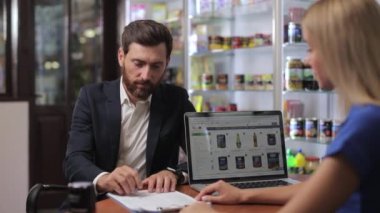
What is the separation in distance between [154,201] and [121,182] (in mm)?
141

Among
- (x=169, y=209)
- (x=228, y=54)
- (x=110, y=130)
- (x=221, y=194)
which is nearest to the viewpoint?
(x=169, y=209)

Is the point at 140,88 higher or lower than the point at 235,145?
higher

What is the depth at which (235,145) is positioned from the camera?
176 cm

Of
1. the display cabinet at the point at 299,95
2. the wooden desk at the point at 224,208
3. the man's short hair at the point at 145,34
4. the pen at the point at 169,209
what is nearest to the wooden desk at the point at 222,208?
the wooden desk at the point at 224,208

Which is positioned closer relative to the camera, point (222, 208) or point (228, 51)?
point (222, 208)

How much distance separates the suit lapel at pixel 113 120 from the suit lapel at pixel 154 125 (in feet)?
0.41

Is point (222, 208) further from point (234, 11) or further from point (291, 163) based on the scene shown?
point (234, 11)

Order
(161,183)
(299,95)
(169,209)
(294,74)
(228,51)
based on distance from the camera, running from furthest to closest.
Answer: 1. (228,51)
2. (299,95)
3. (294,74)
4. (161,183)
5. (169,209)

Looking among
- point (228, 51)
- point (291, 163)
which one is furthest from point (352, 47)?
point (228, 51)

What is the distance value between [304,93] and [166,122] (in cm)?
163

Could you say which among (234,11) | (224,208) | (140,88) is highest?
(234,11)

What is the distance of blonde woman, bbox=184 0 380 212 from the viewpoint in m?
1.04

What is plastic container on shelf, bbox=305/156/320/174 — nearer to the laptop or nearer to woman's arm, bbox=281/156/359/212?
the laptop

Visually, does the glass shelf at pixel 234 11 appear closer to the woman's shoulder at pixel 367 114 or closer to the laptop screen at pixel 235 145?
the laptop screen at pixel 235 145
